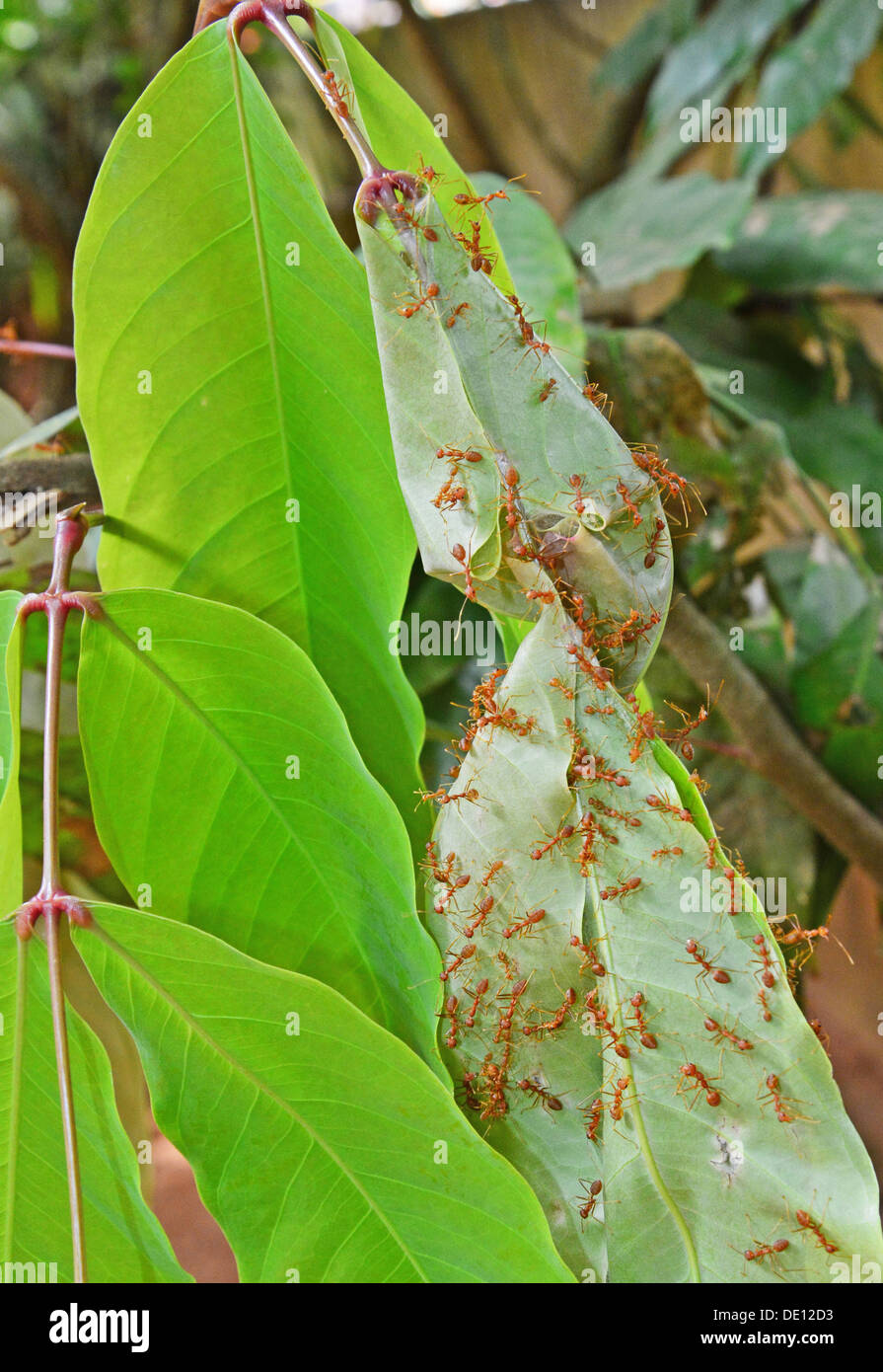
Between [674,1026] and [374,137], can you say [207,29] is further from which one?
[674,1026]

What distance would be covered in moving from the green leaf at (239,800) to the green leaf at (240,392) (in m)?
0.05

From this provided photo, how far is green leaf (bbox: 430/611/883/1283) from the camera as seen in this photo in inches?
13.4

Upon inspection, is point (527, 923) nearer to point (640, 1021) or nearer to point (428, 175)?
point (640, 1021)

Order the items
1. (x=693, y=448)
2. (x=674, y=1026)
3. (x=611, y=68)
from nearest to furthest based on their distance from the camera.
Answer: (x=674, y=1026)
(x=693, y=448)
(x=611, y=68)

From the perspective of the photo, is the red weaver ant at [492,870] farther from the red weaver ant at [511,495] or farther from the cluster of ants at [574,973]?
the red weaver ant at [511,495]

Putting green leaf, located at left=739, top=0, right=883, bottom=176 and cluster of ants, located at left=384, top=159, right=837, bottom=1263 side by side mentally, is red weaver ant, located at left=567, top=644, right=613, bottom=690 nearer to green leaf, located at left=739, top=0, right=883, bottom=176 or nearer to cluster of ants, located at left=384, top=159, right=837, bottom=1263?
cluster of ants, located at left=384, top=159, right=837, bottom=1263

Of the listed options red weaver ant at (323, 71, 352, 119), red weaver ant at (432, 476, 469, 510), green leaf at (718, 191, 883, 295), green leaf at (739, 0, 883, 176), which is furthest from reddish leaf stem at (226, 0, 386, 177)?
green leaf at (739, 0, 883, 176)

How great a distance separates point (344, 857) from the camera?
0.40 metres

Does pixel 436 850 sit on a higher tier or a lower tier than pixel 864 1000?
higher

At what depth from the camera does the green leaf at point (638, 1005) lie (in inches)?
13.4

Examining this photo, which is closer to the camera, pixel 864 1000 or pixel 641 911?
pixel 641 911
